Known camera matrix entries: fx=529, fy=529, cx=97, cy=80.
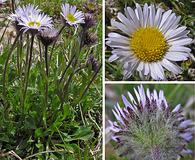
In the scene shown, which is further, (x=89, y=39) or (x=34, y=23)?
(x=89, y=39)

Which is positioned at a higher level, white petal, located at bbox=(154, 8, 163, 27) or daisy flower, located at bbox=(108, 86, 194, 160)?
white petal, located at bbox=(154, 8, 163, 27)

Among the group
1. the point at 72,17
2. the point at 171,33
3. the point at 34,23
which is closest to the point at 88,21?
the point at 72,17

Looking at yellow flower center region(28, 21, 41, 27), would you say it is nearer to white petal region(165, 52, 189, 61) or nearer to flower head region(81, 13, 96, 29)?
flower head region(81, 13, 96, 29)

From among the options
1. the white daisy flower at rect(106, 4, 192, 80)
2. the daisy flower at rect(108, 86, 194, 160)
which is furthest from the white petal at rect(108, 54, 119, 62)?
the daisy flower at rect(108, 86, 194, 160)

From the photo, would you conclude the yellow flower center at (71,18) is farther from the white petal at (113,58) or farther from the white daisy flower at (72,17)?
the white petal at (113,58)

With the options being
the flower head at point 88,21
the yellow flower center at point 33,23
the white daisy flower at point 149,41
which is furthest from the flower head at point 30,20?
the white daisy flower at point 149,41

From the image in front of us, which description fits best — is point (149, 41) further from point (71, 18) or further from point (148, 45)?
point (71, 18)
